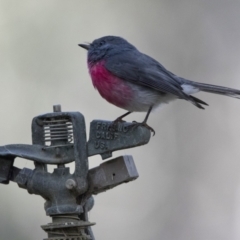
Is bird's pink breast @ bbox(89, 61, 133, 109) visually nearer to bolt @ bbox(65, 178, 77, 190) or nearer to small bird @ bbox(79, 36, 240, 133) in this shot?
small bird @ bbox(79, 36, 240, 133)

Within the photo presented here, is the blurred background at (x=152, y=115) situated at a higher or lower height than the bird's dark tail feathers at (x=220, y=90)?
higher

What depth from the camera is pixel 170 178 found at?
23.5 feet

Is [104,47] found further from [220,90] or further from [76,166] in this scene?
[76,166]

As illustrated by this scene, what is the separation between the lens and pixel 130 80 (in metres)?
4.21

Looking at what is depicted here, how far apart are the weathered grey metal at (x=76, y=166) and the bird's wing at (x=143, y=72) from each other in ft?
3.47

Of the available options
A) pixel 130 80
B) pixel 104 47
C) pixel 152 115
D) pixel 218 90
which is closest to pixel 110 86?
pixel 130 80

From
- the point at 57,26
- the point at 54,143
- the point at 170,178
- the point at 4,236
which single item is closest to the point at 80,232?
the point at 54,143

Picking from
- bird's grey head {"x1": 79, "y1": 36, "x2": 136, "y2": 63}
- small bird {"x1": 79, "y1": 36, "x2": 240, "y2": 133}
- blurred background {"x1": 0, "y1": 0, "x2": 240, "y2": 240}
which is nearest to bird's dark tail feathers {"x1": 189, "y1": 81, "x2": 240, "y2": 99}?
small bird {"x1": 79, "y1": 36, "x2": 240, "y2": 133}

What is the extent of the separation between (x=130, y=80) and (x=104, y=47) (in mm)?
316

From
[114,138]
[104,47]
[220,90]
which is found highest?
[104,47]

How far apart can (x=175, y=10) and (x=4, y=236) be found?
9.65 feet

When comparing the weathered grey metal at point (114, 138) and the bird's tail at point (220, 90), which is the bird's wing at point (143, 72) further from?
the weathered grey metal at point (114, 138)

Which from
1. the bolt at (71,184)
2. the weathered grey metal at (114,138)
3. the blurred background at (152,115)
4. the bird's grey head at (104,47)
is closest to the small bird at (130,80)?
the bird's grey head at (104,47)

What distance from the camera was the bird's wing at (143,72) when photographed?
4.20 metres
